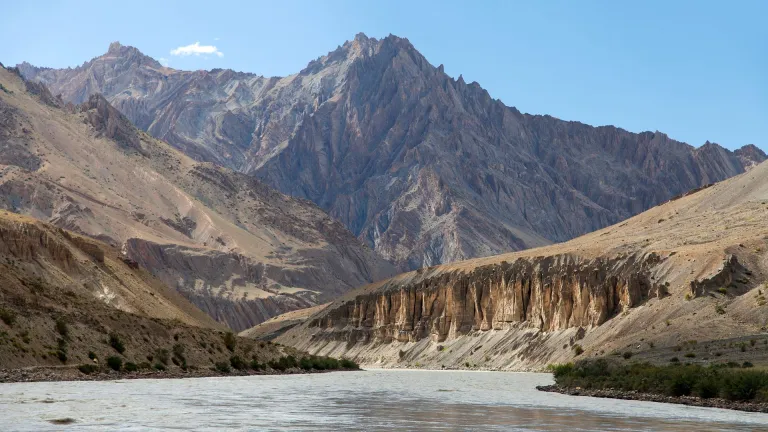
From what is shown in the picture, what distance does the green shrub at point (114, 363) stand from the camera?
7700 centimetres

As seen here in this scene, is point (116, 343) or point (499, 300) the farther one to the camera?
point (499, 300)

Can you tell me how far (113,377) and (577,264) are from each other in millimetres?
79802

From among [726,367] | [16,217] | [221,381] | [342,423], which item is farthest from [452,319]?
[342,423]

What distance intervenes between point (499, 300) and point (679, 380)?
8519 cm

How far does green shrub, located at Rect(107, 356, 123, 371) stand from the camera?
77.0 m

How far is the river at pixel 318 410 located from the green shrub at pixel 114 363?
275 inches

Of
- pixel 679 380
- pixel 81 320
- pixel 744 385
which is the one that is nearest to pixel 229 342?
pixel 81 320

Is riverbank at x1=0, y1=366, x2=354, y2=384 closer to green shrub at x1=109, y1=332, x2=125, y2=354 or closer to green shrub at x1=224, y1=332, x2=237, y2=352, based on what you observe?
green shrub at x1=109, y1=332, x2=125, y2=354

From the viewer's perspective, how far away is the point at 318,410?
166ft

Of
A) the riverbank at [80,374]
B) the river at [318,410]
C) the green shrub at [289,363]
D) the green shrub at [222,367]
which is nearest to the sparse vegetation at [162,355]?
the riverbank at [80,374]

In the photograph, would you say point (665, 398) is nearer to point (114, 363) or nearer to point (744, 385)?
point (744, 385)

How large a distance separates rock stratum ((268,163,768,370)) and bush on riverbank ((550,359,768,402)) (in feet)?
24.2

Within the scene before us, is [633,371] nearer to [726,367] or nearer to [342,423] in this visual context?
[726,367]

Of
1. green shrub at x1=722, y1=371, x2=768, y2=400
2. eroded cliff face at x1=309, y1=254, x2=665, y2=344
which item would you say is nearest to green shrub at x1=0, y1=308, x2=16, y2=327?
green shrub at x1=722, y1=371, x2=768, y2=400
